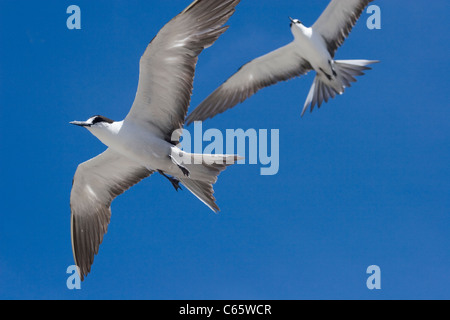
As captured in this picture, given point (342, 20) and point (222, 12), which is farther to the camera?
point (342, 20)

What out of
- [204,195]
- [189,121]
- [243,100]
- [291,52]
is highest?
[291,52]

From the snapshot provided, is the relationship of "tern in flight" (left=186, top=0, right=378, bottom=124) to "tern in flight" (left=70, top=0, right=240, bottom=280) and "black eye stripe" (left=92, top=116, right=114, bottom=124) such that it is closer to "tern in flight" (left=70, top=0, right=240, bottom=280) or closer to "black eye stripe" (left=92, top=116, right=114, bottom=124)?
"tern in flight" (left=70, top=0, right=240, bottom=280)

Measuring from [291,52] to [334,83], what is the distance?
3.85 feet

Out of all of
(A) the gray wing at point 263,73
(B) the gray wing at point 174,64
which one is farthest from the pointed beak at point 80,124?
(A) the gray wing at point 263,73

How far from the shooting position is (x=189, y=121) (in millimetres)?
11977

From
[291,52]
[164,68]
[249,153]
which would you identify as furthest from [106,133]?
[291,52]

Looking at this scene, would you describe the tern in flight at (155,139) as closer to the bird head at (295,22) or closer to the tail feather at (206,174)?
the tail feather at (206,174)

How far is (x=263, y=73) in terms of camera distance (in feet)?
44.8

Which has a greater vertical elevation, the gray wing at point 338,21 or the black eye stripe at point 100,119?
the gray wing at point 338,21

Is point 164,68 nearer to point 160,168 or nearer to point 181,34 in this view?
point 181,34

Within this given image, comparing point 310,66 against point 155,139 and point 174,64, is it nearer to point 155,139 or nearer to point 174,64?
point 155,139

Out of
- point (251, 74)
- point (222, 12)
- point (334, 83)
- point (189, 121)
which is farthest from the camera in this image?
point (251, 74)

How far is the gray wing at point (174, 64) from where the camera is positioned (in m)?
7.97

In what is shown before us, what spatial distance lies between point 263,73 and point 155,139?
5.30m
